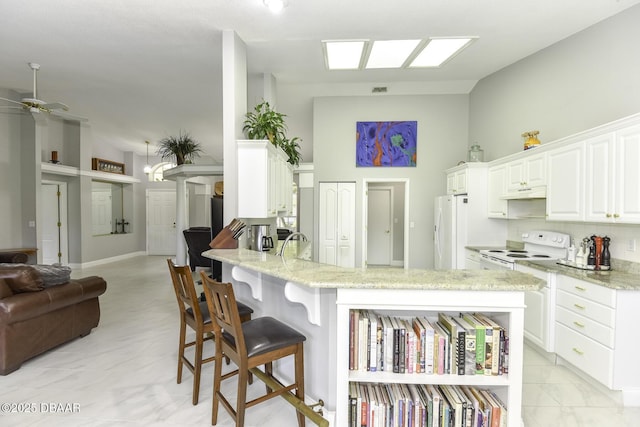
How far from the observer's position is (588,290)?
2.34 m

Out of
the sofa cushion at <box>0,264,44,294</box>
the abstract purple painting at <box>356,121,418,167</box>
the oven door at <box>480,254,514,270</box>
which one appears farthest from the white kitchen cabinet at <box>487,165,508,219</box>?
the sofa cushion at <box>0,264,44,294</box>

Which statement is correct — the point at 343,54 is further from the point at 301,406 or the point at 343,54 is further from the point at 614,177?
the point at 301,406

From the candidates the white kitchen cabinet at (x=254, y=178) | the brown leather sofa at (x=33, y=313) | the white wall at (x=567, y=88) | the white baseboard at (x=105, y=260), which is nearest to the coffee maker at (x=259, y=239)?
the white kitchen cabinet at (x=254, y=178)

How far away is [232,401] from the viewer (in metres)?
2.13

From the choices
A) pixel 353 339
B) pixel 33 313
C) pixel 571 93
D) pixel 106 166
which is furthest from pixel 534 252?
pixel 106 166

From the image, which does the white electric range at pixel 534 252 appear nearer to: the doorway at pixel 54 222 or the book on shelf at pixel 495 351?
the book on shelf at pixel 495 351

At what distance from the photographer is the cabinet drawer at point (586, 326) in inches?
85.5

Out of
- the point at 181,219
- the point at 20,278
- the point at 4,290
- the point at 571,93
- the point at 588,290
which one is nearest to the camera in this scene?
the point at 588,290

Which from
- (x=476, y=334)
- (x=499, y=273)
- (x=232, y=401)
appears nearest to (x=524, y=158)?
(x=499, y=273)

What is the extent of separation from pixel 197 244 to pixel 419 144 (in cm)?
465

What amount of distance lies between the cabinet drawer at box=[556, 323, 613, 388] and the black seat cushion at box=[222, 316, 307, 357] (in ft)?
7.51

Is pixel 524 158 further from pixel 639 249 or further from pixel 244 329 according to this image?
pixel 244 329

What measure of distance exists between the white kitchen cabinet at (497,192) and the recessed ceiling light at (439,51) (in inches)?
64.2

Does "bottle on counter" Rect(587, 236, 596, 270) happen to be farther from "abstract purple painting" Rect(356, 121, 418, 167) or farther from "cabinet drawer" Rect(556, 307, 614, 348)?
"abstract purple painting" Rect(356, 121, 418, 167)
